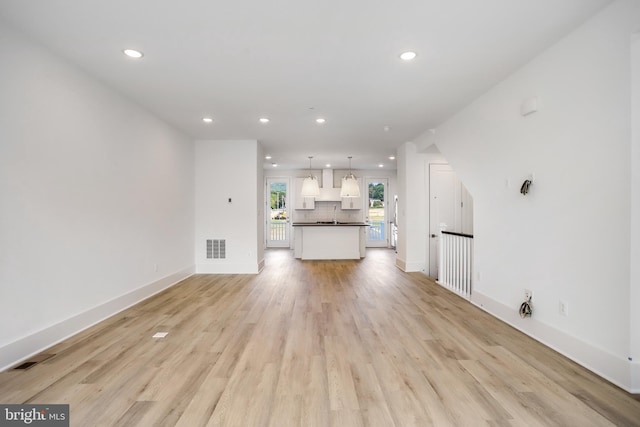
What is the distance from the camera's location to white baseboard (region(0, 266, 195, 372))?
2.30 meters

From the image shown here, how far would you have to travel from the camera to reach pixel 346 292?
4.55m

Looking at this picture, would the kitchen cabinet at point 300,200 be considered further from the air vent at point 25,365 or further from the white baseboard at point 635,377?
the white baseboard at point 635,377

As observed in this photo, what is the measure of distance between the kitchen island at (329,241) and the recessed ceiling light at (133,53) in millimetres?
5439

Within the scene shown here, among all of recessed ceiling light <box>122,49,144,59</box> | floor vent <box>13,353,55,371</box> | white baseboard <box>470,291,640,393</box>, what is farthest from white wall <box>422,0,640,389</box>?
floor vent <box>13,353,55,371</box>

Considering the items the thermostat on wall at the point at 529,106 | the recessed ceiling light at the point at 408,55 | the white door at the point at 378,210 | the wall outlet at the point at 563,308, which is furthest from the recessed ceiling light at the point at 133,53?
the white door at the point at 378,210

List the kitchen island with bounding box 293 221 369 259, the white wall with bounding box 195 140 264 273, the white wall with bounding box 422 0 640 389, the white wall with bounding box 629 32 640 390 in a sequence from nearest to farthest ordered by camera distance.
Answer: the white wall with bounding box 629 32 640 390, the white wall with bounding box 422 0 640 389, the white wall with bounding box 195 140 264 273, the kitchen island with bounding box 293 221 369 259

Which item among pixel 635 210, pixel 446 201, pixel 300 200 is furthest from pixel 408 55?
pixel 300 200

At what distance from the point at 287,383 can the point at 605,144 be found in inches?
115

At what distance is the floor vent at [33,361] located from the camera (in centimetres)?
226

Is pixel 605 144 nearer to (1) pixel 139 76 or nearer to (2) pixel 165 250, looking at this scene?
(1) pixel 139 76

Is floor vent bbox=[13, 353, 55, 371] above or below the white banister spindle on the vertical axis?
below

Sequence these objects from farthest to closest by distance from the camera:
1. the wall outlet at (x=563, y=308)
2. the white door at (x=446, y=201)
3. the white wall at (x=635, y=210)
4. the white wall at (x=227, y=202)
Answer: the white door at (x=446, y=201)
the white wall at (x=227, y=202)
the wall outlet at (x=563, y=308)
the white wall at (x=635, y=210)

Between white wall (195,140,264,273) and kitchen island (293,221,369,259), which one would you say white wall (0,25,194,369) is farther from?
kitchen island (293,221,369,259)

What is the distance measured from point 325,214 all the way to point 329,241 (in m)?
2.46
